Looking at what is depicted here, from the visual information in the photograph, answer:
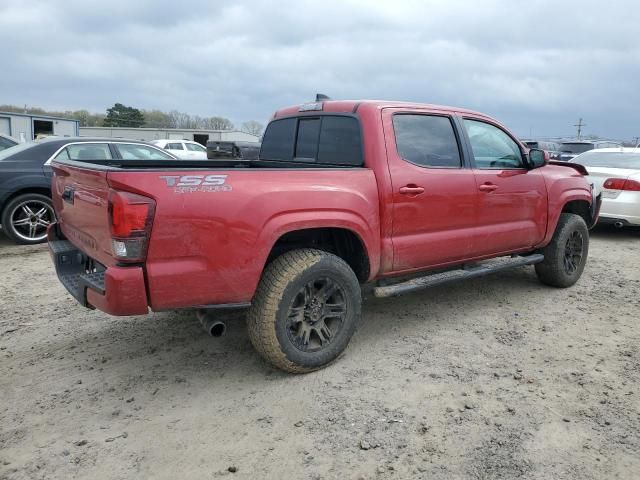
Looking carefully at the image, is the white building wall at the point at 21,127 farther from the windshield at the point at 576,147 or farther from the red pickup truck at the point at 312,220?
the red pickup truck at the point at 312,220

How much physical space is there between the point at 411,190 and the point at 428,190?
0.20m

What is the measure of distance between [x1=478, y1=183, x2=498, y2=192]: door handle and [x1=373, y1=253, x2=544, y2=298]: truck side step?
0.72 m

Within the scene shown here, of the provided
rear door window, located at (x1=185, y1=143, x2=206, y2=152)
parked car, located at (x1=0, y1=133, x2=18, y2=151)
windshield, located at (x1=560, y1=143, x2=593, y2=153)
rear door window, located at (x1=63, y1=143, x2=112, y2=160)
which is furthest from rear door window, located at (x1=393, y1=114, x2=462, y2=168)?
rear door window, located at (x1=185, y1=143, x2=206, y2=152)

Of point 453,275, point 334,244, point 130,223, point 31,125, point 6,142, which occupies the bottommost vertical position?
point 453,275

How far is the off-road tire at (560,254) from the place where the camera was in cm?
546

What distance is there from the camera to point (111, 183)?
110 inches

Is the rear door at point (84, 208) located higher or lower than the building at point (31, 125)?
lower

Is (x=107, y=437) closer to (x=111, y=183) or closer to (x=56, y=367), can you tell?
(x=56, y=367)

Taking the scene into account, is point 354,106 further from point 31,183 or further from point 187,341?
point 31,183

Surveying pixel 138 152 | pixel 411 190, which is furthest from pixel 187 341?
pixel 138 152

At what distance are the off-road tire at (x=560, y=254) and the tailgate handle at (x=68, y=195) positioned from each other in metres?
4.60

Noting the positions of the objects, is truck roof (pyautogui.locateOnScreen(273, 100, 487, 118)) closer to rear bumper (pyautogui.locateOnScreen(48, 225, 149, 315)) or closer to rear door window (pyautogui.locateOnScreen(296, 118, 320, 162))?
rear door window (pyautogui.locateOnScreen(296, 118, 320, 162))

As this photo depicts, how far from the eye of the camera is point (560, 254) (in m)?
5.48

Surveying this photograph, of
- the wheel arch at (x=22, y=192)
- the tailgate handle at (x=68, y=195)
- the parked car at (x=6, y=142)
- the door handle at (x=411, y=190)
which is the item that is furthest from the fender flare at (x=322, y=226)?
the parked car at (x=6, y=142)
